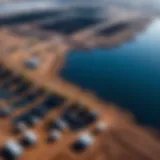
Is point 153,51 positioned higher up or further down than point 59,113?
higher up

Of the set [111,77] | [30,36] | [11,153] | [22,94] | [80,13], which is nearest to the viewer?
[11,153]

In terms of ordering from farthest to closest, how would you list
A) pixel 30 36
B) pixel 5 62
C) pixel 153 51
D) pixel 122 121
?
pixel 30 36
pixel 153 51
pixel 5 62
pixel 122 121

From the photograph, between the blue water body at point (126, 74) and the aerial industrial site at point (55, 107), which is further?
the blue water body at point (126, 74)

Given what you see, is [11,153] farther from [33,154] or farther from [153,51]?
[153,51]

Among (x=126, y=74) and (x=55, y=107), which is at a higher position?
(x=126, y=74)

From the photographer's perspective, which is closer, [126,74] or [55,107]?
[55,107]

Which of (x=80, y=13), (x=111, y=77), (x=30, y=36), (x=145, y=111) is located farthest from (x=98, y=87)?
(x=80, y=13)

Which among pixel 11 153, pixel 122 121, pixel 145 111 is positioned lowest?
pixel 11 153

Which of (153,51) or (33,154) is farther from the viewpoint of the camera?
(153,51)
